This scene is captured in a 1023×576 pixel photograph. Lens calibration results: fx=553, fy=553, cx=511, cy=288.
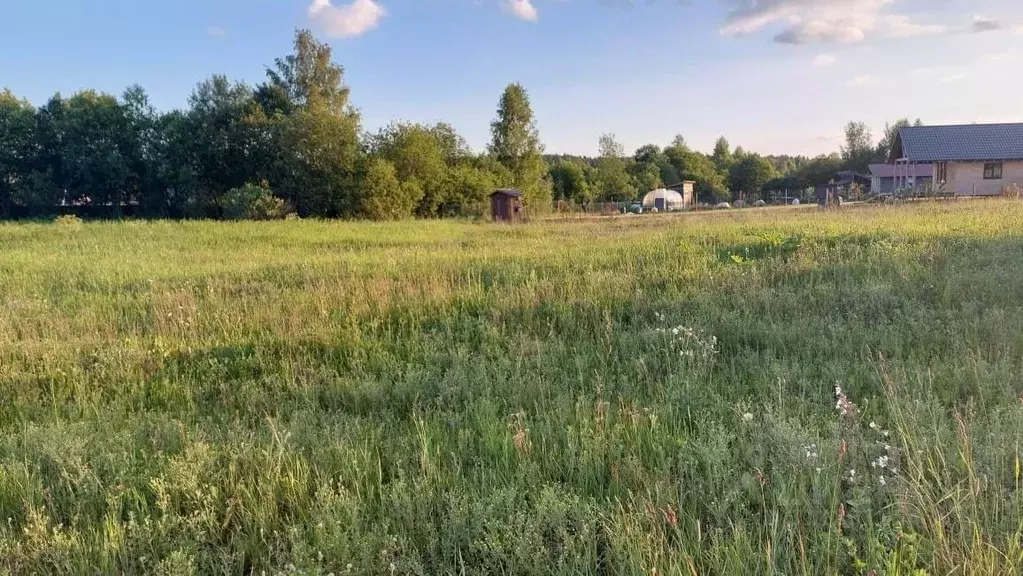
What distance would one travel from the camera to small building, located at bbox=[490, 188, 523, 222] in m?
31.2

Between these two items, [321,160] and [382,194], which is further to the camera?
[321,160]

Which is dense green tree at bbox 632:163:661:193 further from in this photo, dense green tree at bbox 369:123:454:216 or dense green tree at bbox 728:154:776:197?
dense green tree at bbox 369:123:454:216

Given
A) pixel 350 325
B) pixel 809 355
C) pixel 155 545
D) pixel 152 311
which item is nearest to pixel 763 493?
pixel 809 355

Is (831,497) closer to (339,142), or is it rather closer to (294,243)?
(294,243)

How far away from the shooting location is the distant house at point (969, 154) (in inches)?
1300

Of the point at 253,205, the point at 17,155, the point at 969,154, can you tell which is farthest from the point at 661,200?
the point at 17,155

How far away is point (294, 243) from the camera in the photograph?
662 inches

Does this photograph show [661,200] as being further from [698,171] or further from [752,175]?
[752,175]

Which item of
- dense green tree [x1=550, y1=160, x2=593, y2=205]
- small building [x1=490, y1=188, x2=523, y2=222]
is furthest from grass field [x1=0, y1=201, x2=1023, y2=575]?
dense green tree [x1=550, y1=160, x2=593, y2=205]

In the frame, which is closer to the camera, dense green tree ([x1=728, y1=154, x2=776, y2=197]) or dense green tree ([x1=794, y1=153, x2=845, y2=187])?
dense green tree ([x1=794, y1=153, x2=845, y2=187])

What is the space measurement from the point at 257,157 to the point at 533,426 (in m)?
41.5

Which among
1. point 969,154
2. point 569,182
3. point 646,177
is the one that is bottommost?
point 969,154

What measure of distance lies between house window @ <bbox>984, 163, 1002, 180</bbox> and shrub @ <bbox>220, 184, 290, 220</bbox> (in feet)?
138

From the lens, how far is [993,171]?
110 feet
